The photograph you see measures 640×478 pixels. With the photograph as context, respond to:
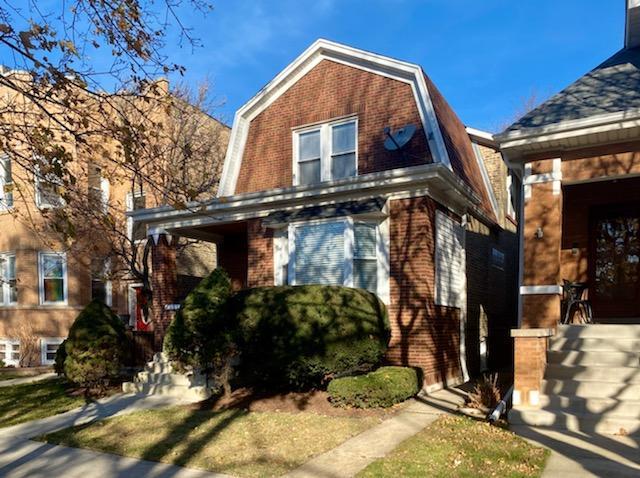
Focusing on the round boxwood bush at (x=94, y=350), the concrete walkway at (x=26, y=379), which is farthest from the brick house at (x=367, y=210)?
the concrete walkway at (x=26, y=379)

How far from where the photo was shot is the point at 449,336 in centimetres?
1043

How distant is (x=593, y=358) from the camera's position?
24.0 feet

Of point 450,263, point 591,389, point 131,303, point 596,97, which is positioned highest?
point 596,97

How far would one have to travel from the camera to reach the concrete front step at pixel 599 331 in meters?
7.55

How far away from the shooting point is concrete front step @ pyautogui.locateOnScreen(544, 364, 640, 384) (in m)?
6.80

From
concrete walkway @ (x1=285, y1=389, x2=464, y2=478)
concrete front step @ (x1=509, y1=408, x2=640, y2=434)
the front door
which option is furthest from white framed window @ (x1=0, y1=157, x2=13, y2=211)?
the front door

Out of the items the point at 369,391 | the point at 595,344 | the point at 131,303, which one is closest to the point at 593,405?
the point at 595,344

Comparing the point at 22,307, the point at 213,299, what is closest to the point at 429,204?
the point at 213,299

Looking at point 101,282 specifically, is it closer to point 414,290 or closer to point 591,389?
point 414,290

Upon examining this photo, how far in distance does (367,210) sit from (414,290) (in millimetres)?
1701

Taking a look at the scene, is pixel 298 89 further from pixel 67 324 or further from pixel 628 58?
pixel 67 324

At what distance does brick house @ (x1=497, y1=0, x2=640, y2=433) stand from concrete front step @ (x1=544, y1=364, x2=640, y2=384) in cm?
1

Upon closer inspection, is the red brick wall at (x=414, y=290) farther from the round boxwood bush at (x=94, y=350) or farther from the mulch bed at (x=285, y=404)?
the round boxwood bush at (x=94, y=350)

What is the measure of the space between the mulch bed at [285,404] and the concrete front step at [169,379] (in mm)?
856
